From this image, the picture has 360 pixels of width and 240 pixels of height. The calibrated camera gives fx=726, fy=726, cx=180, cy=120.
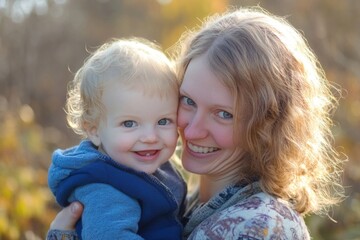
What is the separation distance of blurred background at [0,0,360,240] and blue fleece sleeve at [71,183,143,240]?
1826mm

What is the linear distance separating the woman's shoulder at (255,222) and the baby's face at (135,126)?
368 millimetres

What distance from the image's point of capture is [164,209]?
276cm

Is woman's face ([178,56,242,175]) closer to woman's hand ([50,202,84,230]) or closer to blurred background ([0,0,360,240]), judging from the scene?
woman's hand ([50,202,84,230])

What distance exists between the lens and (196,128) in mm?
2779

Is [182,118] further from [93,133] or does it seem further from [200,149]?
[93,133]

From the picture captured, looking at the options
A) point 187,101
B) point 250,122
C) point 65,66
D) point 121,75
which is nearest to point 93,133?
point 121,75

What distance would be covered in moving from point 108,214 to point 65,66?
27.3ft

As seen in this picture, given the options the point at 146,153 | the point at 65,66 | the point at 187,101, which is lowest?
the point at 65,66

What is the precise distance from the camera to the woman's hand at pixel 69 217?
2.76m

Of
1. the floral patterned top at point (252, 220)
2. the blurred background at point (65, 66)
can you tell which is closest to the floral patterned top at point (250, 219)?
the floral patterned top at point (252, 220)

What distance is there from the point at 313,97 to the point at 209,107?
0.43 metres

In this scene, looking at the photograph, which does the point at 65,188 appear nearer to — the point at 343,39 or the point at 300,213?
the point at 300,213

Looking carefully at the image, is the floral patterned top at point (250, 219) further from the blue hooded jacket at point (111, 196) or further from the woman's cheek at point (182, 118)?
the woman's cheek at point (182, 118)

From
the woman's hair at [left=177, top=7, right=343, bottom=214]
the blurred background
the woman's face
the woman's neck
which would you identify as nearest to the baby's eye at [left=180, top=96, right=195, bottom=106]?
the woman's face
